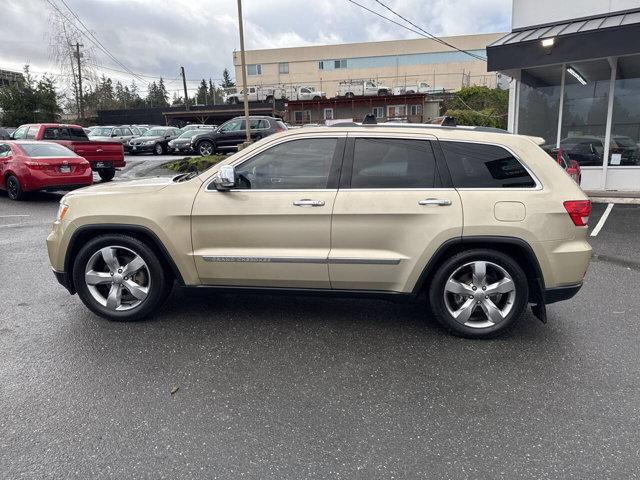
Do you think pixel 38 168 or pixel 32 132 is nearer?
pixel 38 168

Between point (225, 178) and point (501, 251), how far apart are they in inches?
91.1


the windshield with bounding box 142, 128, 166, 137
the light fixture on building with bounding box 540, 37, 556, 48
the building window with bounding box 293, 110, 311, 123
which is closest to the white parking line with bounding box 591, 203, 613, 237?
the light fixture on building with bounding box 540, 37, 556, 48

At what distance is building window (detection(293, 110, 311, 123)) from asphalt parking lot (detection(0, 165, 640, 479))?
39.4 m

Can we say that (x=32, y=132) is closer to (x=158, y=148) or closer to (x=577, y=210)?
(x=158, y=148)

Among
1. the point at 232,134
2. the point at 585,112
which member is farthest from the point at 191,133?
the point at 585,112

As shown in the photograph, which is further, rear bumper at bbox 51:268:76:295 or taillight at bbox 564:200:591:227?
rear bumper at bbox 51:268:76:295

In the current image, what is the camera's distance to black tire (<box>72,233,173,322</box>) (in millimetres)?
4047

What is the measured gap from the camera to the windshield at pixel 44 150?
11133 millimetres

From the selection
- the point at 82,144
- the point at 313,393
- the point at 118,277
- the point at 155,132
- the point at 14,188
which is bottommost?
the point at 313,393

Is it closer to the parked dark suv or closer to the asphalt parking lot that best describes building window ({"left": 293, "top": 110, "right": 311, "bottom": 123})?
the parked dark suv

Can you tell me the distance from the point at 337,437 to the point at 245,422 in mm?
565

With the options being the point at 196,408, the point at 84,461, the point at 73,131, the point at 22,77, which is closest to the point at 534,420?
the point at 196,408

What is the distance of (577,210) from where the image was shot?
3613 mm

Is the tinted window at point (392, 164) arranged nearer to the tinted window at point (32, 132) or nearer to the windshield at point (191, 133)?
the tinted window at point (32, 132)
